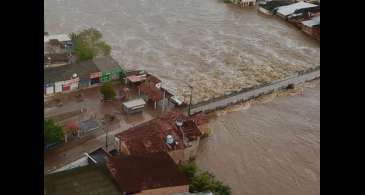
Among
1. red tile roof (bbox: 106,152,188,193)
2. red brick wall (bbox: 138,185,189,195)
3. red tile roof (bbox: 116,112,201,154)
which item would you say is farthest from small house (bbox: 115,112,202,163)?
red brick wall (bbox: 138,185,189,195)

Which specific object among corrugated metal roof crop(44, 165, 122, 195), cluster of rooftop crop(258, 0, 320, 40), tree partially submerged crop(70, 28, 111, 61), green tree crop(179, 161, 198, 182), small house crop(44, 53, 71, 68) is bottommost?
green tree crop(179, 161, 198, 182)

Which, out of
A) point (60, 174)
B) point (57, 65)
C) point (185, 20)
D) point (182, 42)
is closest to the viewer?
point (60, 174)

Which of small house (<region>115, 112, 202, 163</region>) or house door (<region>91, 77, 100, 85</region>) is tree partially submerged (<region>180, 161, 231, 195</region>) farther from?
house door (<region>91, 77, 100, 85</region>)

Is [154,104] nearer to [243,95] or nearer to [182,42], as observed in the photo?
[243,95]

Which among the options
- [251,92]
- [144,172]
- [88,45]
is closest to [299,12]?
[251,92]

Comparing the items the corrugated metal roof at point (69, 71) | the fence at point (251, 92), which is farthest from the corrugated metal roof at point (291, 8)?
the corrugated metal roof at point (69, 71)
